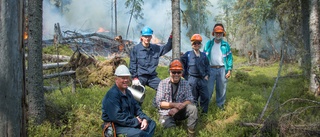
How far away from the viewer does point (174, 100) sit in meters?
5.52

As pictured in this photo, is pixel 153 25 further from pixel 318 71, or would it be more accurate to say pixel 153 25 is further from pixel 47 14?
pixel 318 71

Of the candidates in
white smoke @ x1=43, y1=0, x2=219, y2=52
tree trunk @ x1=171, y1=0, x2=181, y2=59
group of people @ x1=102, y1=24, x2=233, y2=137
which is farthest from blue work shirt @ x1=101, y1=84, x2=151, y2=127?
white smoke @ x1=43, y1=0, x2=219, y2=52

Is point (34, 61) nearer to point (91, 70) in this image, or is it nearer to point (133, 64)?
point (133, 64)

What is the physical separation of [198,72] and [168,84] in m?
1.08

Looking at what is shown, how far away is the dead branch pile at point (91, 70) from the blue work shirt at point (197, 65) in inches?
173

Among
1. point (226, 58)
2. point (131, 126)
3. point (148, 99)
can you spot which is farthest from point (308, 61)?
point (131, 126)

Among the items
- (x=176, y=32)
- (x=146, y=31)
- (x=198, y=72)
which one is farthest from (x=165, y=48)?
(x=198, y=72)

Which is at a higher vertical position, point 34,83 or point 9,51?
point 9,51

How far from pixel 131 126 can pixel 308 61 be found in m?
6.60

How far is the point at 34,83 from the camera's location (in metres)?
5.12

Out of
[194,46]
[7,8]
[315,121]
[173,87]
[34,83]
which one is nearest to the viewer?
[7,8]

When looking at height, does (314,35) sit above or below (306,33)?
below

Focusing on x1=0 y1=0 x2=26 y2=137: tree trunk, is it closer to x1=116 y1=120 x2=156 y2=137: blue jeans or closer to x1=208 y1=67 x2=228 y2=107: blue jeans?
x1=116 y1=120 x2=156 y2=137: blue jeans

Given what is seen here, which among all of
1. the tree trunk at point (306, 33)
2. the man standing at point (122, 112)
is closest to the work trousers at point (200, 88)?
the man standing at point (122, 112)
